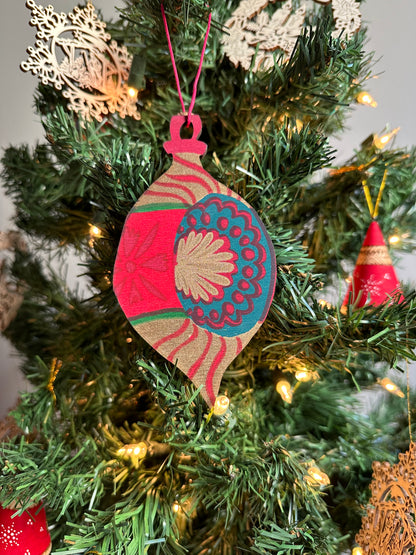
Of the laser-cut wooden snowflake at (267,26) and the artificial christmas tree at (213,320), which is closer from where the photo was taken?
the artificial christmas tree at (213,320)

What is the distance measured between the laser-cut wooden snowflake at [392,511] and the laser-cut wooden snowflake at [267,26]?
34 centimetres

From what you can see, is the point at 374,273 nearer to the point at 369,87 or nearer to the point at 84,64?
the point at 84,64

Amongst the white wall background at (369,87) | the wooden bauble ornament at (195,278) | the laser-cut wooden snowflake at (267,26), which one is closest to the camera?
the wooden bauble ornament at (195,278)

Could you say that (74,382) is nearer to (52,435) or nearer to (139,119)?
(52,435)

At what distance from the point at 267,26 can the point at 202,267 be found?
243 millimetres

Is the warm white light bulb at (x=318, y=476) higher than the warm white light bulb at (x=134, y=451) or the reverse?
the reverse

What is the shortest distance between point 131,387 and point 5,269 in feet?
0.73

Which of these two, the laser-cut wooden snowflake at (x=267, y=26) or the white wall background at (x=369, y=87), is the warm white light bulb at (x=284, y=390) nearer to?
the laser-cut wooden snowflake at (x=267, y=26)

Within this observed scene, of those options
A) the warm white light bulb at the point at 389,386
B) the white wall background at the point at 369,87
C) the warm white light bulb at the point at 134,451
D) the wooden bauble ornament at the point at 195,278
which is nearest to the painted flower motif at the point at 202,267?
the wooden bauble ornament at the point at 195,278

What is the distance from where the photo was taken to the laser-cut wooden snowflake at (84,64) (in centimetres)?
37

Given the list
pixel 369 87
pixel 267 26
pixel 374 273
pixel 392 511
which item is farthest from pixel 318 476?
pixel 369 87

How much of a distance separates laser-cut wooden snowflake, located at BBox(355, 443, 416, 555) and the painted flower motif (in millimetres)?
195

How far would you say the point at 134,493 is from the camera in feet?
1.07

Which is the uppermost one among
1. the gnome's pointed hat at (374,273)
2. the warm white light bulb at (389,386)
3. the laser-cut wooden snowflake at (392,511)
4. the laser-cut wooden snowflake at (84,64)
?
the laser-cut wooden snowflake at (84,64)
